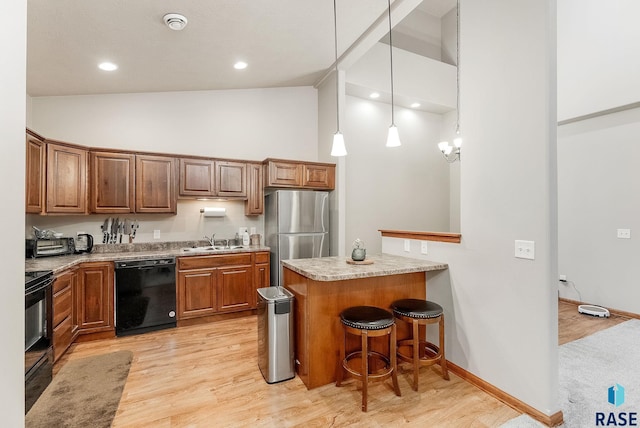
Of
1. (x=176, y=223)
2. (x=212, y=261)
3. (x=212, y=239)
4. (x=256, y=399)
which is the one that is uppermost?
(x=176, y=223)

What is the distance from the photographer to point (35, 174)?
302cm

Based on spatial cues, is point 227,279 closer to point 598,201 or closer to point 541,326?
point 541,326

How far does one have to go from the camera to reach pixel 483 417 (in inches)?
79.2

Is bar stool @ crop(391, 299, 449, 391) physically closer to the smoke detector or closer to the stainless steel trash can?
the stainless steel trash can

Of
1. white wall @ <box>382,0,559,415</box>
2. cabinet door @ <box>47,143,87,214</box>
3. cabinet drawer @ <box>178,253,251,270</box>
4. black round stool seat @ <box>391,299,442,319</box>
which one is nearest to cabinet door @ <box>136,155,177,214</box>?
cabinet door @ <box>47,143,87,214</box>

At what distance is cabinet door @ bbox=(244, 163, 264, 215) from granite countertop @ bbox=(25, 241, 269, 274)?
567 mm

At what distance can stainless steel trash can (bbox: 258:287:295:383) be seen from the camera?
8.03ft

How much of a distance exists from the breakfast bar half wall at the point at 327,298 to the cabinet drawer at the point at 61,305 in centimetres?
215

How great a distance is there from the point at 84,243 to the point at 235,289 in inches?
75.8

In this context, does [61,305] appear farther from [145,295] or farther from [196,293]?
[196,293]

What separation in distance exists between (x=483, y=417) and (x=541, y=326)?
73cm

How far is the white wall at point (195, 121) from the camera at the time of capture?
12.6ft

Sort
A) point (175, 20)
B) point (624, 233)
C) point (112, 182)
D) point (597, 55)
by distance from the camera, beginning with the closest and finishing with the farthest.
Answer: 1. point (175, 20)
2. point (112, 182)
3. point (624, 233)
4. point (597, 55)

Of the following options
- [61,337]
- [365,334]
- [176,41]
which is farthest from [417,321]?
[176,41]
